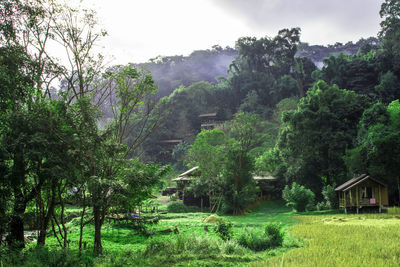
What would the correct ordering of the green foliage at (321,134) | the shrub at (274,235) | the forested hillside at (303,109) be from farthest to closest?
Result: the green foliage at (321,134), the forested hillside at (303,109), the shrub at (274,235)

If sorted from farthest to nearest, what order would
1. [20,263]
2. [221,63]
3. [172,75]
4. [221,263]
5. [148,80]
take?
1. [221,63]
2. [172,75]
3. [148,80]
4. [221,263]
5. [20,263]

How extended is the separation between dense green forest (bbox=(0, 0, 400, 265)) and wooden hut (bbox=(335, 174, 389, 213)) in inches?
67.6

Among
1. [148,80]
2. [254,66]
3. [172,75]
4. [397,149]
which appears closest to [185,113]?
[254,66]

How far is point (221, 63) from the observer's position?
10244 centimetres

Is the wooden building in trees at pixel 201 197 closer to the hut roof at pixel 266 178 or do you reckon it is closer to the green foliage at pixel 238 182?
the hut roof at pixel 266 178

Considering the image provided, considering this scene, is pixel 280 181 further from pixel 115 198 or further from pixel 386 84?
pixel 115 198

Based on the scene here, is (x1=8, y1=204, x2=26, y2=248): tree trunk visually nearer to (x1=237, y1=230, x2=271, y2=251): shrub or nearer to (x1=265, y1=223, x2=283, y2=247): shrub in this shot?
(x1=237, y1=230, x2=271, y2=251): shrub

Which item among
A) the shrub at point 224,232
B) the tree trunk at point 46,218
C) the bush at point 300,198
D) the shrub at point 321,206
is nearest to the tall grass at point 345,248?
the shrub at point 224,232

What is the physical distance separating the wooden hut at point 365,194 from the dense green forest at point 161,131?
67.6 inches

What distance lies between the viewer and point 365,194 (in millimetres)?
22641

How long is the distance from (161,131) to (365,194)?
42067mm

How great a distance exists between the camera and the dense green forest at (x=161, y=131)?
993cm

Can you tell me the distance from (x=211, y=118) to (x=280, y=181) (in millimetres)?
27068

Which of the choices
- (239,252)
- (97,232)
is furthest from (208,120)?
(97,232)
